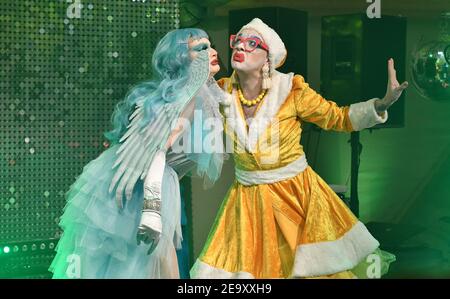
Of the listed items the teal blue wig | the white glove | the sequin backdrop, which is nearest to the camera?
the white glove

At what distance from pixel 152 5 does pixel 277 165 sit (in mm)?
924

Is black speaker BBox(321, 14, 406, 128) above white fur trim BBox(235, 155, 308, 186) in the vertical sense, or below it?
above

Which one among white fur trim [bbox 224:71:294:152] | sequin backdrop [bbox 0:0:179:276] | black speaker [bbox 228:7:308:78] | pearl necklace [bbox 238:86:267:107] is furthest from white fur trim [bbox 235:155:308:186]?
sequin backdrop [bbox 0:0:179:276]

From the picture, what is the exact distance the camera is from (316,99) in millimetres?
5000

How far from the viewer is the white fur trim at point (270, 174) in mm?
4957

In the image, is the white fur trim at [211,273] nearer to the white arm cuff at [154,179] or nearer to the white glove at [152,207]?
the white glove at [152,207]

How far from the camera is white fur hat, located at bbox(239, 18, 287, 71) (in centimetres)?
501

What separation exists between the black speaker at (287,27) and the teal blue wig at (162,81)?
0.59 feet

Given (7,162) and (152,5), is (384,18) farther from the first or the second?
(7,162)

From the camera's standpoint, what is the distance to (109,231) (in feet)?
16.1

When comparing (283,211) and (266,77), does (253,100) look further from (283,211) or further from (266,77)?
(283,211)

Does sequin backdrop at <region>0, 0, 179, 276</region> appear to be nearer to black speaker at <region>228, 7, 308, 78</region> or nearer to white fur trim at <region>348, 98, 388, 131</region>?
black speaker at <region>228, 7, 308, 78</region>

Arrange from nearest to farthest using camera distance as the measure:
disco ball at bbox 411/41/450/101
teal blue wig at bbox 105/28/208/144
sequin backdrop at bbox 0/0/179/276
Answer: teal blue wig at bbox 105/28/208/144 < sequin backdrop at bbox 0/0/179/276 < disco ball at bbox 411/41/450/101

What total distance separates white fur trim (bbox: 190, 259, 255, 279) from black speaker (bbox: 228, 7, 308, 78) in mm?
880
